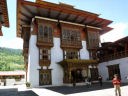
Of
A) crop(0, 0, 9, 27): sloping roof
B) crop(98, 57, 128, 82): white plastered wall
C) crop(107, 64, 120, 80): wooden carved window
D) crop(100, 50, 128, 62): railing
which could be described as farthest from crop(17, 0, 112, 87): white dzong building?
crop(0, 0, 9, 27): sloping roof

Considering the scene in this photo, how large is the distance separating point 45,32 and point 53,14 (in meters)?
3.20

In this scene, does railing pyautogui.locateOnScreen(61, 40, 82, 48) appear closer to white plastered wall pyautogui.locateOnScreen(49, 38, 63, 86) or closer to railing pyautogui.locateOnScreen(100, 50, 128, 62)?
white plastered wall pyautogui.locateOnScreen(49, 38, 63, 86)

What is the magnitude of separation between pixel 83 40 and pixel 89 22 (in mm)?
3549

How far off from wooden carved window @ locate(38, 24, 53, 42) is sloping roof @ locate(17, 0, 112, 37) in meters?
1.84

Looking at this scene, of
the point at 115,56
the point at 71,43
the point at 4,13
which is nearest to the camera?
the point at 4,13

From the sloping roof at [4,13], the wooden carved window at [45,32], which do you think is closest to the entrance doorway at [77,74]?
the wooden carved window at [45,32]

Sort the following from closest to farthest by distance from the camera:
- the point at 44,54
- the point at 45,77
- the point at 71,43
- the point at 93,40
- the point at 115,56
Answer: the point at 45,77, the point at 44,54, the point at 115,56, the point at 71,43, the point at 93,40

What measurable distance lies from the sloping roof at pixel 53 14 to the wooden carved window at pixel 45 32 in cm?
184

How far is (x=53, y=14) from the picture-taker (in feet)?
85.4

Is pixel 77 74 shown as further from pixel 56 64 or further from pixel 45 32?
pixel 45 32

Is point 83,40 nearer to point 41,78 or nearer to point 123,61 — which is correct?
point 123,61

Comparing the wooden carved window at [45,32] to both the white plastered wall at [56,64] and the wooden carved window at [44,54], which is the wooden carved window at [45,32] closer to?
the white plastered wall at [56,64]

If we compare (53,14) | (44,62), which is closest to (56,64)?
(44,62)

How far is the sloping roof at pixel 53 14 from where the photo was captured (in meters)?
23.2
